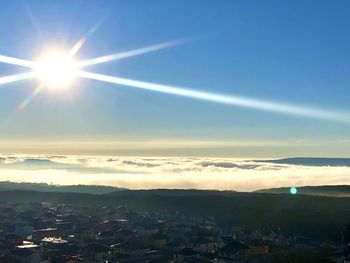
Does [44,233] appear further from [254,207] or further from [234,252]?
[254,207]

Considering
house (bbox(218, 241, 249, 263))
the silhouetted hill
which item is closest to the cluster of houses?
house (bbox(218, 241, 249, 263))

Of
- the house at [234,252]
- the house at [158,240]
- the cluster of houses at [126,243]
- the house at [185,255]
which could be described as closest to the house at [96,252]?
the cluster of houses at [126,243]

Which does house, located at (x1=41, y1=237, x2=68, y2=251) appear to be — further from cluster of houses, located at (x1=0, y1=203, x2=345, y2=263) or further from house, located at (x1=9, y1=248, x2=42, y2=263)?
house, located at (x1=9, y1=248, x2=42, y2=263)

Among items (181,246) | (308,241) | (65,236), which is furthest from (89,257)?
(308,241)

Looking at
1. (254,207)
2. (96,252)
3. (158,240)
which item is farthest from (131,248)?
(254,207)

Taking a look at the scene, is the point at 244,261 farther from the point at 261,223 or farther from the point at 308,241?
the point at 261,223

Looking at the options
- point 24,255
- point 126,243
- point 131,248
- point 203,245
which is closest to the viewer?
point 24,255

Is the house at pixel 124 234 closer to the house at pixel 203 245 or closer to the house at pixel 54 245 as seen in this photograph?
the house at pixel 54 245
